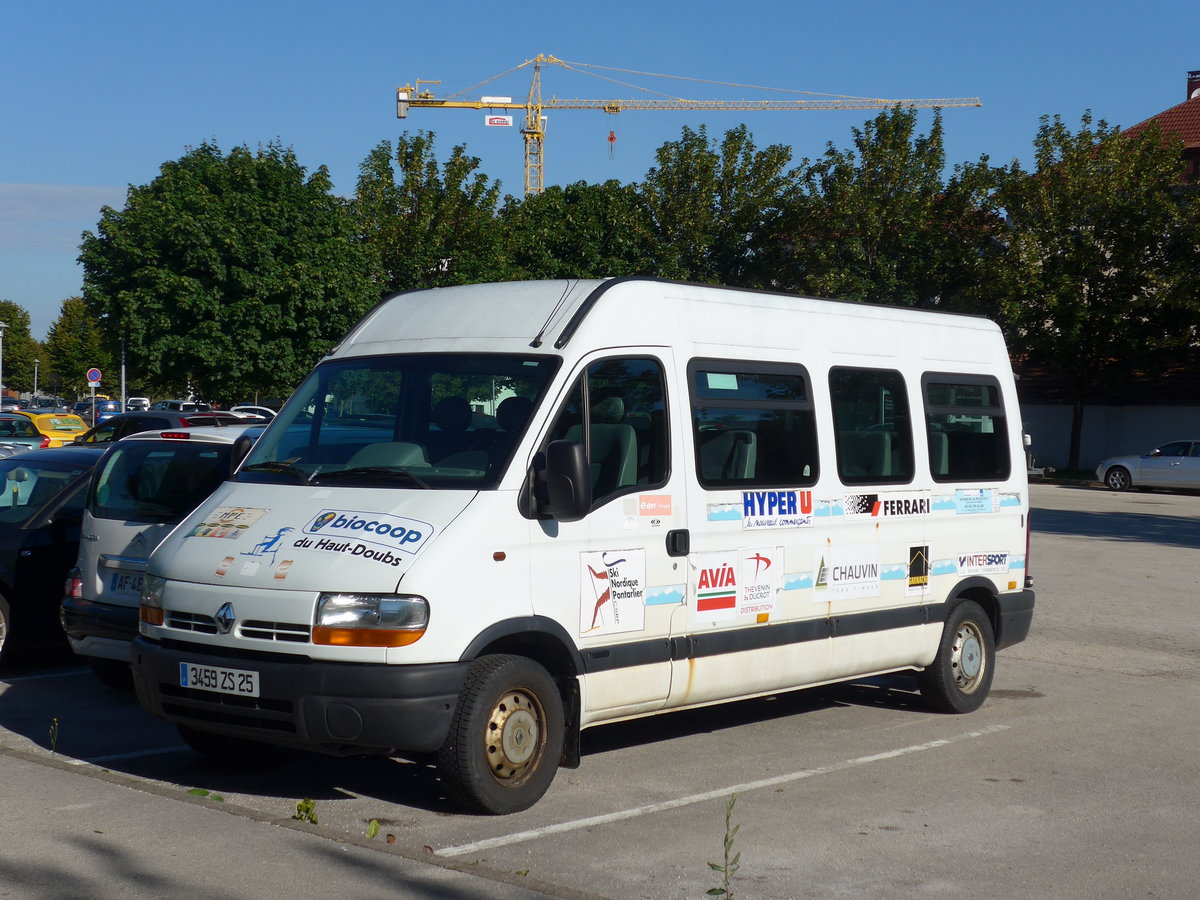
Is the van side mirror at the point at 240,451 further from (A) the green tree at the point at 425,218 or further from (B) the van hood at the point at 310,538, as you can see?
(A) the green tree at the point at 425,218

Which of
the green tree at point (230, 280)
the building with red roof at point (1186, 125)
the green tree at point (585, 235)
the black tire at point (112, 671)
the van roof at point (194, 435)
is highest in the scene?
the building with red roof at point (1186, 125)

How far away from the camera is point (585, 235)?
50.5 m

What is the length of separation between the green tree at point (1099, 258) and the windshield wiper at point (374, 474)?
3757cm

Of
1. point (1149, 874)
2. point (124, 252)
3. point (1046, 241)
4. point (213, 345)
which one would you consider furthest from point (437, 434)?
point (1046, 241)

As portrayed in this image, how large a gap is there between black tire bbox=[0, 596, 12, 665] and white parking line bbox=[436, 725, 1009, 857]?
16.8ft

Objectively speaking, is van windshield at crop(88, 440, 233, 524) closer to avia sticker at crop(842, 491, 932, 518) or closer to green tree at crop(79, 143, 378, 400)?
avia sticker at crop(842, 491, 932, 518)

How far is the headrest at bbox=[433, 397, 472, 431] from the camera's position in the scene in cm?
654

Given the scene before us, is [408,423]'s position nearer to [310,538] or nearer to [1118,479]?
[310,538]

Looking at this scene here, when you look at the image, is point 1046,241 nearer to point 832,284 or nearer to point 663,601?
point 832,284

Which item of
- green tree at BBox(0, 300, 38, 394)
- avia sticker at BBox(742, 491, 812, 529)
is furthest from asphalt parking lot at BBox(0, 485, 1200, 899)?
green tree at BBox(0, 300, 38, 394)

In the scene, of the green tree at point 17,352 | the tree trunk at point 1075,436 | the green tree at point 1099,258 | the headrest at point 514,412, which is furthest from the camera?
the green tree at point 17,352

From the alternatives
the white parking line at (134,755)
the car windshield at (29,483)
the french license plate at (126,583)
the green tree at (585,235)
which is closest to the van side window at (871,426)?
the white parking line at (134,755)

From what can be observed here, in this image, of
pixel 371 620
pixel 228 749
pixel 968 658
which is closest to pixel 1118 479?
pixel 968 658

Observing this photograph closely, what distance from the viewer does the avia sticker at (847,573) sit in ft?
25.6
